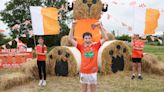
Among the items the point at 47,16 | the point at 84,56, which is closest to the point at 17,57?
the point at 47,16

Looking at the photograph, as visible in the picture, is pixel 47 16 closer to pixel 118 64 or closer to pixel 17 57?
pixel 118 64

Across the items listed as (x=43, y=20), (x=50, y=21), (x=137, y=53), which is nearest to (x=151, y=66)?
(x=137, y=53)

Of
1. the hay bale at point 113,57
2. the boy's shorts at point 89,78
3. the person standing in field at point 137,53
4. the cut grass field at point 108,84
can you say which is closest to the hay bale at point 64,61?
the cut grass field at point 108,84

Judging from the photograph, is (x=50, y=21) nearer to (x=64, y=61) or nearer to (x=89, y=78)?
(x=64, y=61)

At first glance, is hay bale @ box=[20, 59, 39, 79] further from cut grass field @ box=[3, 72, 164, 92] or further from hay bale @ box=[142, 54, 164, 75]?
hay bale @ box=[142, 54, 164, 75]

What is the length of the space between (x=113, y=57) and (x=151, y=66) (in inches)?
44.6

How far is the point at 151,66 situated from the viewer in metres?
9.25

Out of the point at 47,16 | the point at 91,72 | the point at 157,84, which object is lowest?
the point at 157,84

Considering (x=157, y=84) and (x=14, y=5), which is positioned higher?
(x=14, y=5)

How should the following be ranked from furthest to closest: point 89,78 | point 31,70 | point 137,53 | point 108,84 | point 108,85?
point 137,53 < point 31,70 < point 108,84 < point 108,85 < point 89,78

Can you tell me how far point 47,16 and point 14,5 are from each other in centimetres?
1901

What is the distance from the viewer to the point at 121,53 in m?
9.22

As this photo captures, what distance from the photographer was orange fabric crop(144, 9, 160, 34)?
887cm

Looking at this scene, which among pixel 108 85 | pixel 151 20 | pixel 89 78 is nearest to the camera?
pixel 89 78
